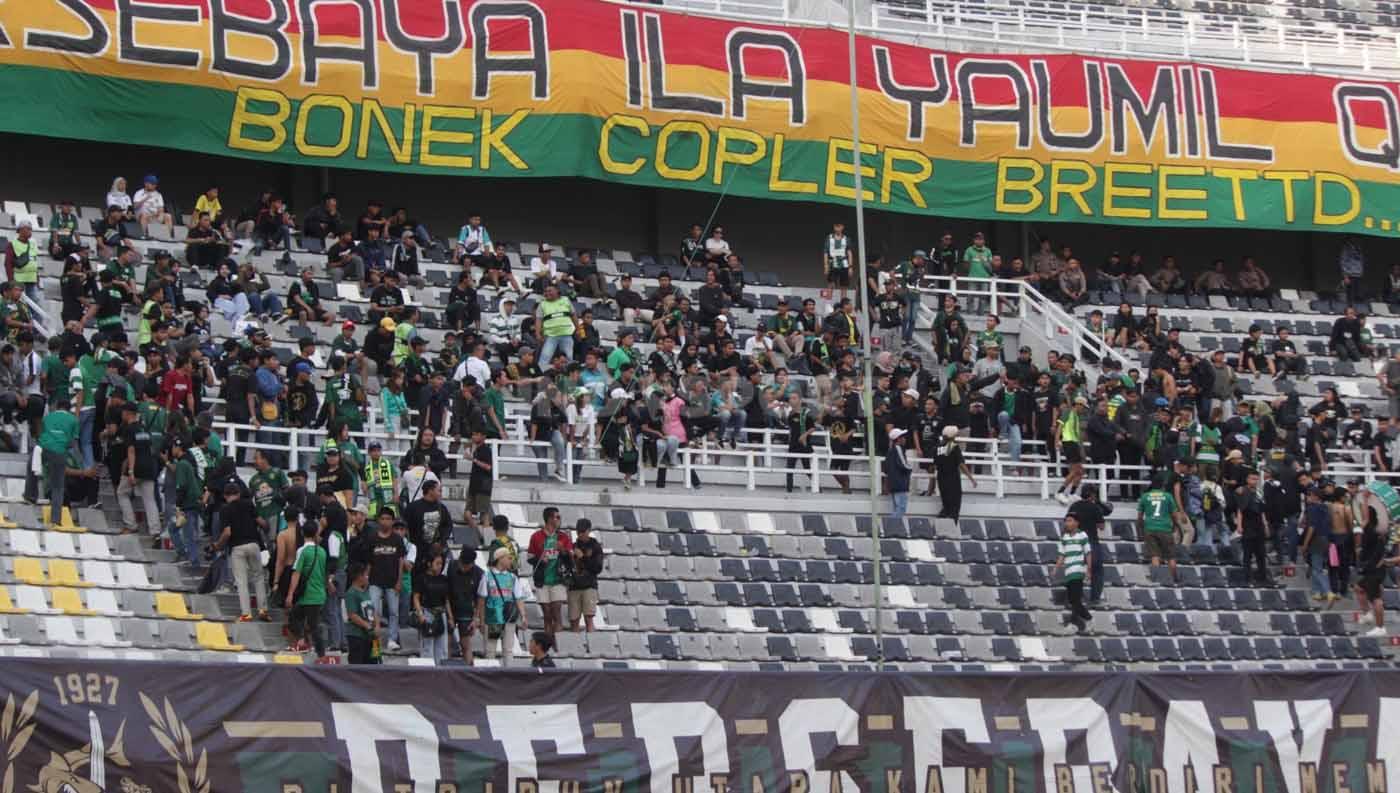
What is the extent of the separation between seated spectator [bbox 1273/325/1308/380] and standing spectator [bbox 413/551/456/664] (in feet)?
49.6

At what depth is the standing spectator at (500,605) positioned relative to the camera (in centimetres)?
2100

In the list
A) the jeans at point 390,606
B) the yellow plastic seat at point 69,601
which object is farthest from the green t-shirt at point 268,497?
the yellow plastic seat at point 69,601

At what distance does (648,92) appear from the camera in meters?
33.0

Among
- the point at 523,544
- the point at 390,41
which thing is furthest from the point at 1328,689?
the point at 390,41

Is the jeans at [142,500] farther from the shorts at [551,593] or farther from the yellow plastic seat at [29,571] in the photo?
the shorts at [551,593]

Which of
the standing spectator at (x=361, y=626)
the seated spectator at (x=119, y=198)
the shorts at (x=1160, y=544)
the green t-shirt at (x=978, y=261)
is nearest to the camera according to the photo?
the standing spectator at (x=361, y=626)

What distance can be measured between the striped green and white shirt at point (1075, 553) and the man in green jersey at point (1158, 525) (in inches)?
73.3

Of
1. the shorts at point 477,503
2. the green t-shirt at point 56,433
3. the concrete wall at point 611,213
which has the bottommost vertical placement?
the shorts at point 477,503

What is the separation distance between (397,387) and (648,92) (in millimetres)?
10011

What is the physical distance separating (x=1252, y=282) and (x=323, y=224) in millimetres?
14273

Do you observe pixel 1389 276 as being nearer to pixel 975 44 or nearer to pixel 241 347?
pixel 975 44

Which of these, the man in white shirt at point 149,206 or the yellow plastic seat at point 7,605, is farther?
the man in white shirt at point 149,206

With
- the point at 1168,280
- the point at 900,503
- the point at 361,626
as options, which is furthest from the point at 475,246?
the point at 1168,280

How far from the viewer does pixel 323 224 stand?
1164 inches
